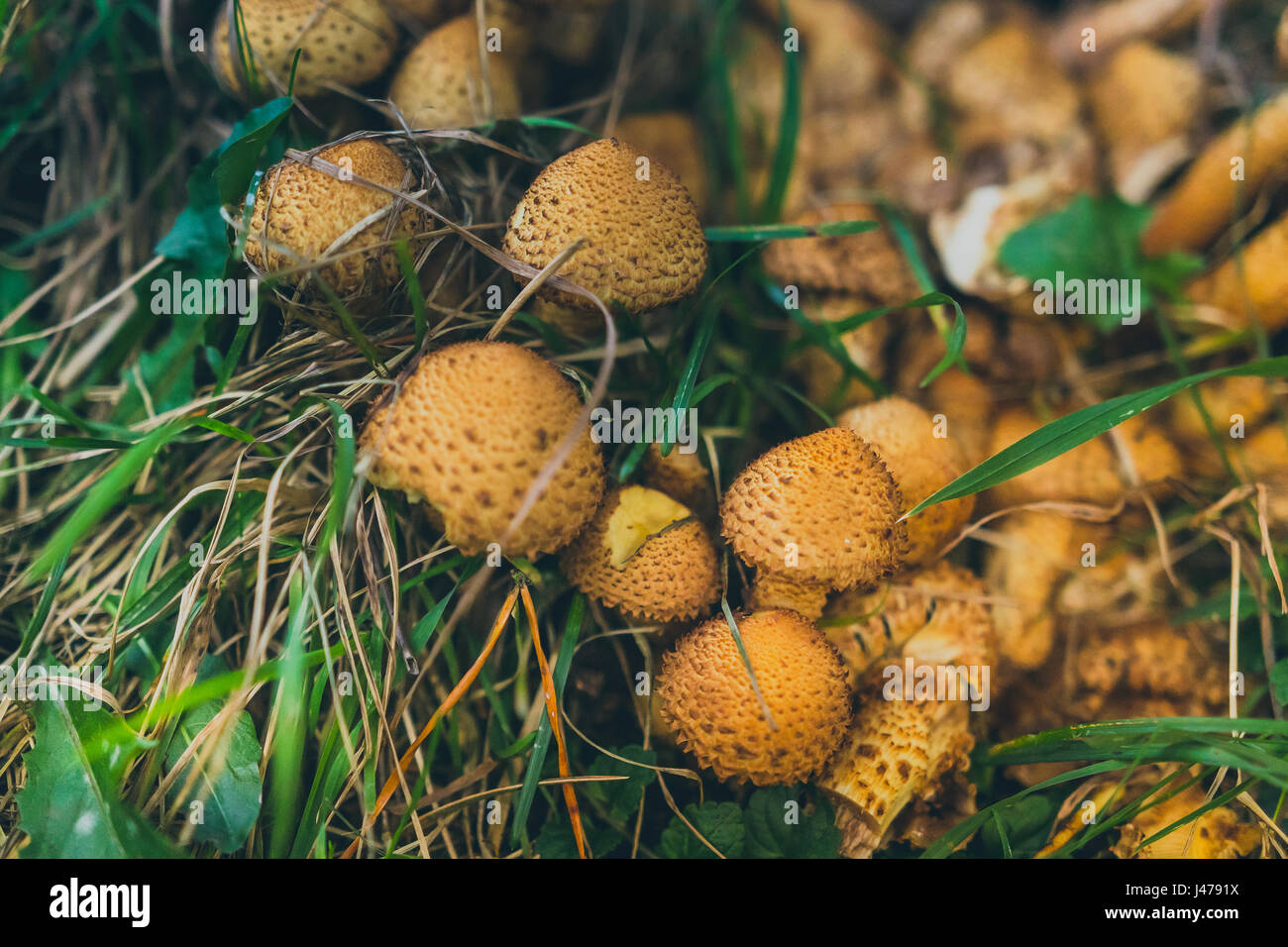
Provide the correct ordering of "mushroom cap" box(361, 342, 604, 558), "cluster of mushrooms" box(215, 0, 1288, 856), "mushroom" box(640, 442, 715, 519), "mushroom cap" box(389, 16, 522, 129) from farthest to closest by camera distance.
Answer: "mushroom cap" box(389, 16, 522, 129)
"mushroom" box(640, 442, 715, 519)
"cluster of mushrooms" box(215, 0, 1288, 856)
"mushroom cap" box(361, 342, 604, 558)

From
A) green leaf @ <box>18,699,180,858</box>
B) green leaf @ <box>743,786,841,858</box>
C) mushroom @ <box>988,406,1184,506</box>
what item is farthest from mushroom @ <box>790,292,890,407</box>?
green leaf @ <box>18,699,180,858</box>

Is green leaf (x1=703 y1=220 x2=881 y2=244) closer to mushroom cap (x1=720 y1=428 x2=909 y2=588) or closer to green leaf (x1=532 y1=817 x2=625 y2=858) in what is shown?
mushroom cap (x1=720 y1=428 x2=909 y2=588)

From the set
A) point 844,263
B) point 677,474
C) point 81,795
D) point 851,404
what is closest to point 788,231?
point 844,263

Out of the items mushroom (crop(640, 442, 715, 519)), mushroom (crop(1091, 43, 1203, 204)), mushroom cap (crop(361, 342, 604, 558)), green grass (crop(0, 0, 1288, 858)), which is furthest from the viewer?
mushroom (crop(1091, 43, 1203, 204))

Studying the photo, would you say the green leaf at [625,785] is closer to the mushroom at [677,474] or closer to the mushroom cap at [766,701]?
the mushroom cap at [766,701]

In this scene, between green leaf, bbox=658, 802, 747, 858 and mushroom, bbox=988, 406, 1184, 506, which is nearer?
green leaf, bbox=658, 802, 747, 858

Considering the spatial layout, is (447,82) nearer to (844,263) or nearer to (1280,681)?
(844,263)
